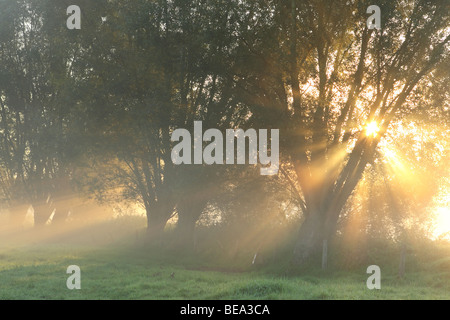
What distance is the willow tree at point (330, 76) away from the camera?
1086 inches

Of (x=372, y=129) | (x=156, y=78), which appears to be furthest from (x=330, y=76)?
(x=156, y=78)

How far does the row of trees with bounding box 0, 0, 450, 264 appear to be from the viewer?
28.2m

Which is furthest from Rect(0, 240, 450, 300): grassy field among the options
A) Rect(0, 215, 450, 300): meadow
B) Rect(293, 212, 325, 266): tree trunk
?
Rect(293, 212, 325, 266): tree trunk

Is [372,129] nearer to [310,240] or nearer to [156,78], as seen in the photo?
[310,240]

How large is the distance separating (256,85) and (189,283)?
43.8 feet

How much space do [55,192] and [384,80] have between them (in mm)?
38906

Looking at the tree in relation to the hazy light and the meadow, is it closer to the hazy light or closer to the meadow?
the meadow

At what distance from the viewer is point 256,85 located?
100ft

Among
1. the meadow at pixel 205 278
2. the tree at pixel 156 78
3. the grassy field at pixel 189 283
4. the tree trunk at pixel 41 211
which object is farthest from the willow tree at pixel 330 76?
the tree trunk at pixel 41 211

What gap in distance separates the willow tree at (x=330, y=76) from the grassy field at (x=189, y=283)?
5.94m

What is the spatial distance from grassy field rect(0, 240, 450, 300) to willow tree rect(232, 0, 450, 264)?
5.94m

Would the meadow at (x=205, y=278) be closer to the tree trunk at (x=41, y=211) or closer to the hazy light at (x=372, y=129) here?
the hazy light at (x=372, y=129)

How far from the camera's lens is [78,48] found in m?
37.6

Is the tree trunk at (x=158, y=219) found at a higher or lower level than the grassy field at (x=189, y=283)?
higher
